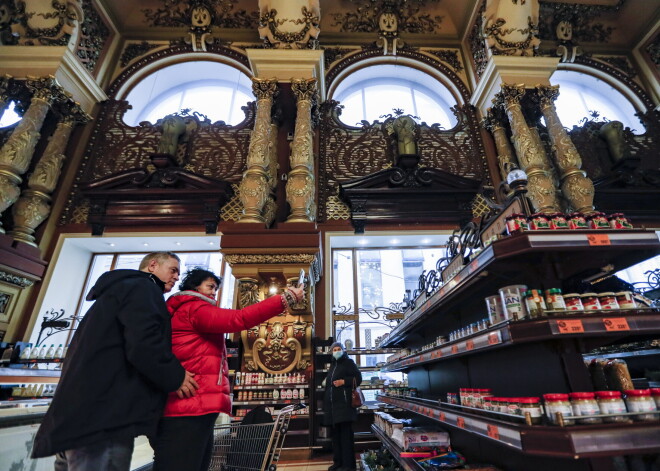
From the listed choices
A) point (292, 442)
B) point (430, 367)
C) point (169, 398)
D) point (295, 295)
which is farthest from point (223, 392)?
point (292, 442)

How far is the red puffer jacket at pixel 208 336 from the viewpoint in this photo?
1581 mm

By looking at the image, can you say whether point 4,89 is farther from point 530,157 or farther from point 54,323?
point 530,157

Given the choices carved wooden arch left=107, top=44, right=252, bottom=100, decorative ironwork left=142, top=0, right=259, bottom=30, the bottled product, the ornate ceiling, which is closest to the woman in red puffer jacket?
the bottled product

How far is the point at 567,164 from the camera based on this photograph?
582 centimetres

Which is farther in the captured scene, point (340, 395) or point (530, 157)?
point (530, 157)

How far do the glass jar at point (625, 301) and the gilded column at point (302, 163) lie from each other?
3.86 meters

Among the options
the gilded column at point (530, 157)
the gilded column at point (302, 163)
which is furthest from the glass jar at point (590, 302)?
the gilded column at point (530, 157)

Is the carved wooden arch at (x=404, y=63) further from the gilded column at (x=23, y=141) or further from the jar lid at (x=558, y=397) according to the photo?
the jar lid at (x=558, y=397)

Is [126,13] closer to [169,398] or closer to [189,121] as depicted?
[189,121]

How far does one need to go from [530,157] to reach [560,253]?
4.99 meters

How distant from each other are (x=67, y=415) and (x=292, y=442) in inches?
151

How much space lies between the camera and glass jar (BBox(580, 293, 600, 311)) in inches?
59.5

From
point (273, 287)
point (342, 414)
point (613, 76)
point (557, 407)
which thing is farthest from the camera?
point (613, 76)

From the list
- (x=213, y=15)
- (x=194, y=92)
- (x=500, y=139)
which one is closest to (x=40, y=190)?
(x=194, y=92)
